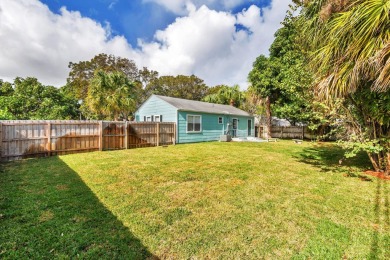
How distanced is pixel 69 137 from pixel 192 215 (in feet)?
28.0

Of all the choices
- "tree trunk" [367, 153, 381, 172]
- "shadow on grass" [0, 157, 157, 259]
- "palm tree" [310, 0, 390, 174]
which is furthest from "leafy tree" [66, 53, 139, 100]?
"tree trunk" [367, 153, 381, 172]

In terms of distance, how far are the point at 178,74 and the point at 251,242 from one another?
3638 cm

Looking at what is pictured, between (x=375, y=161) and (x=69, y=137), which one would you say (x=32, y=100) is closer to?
(x=69, y=137)

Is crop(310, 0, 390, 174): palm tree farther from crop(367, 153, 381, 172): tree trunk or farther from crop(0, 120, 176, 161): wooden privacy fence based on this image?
crop(0, 120, 176, 161): wooden privacy fence

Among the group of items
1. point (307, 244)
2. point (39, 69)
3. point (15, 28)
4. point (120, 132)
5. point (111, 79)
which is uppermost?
point (39, 69)

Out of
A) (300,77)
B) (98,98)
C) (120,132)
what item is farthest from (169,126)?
(300,77)

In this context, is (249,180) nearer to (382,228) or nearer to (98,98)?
(382,228)

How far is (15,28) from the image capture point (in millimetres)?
11039

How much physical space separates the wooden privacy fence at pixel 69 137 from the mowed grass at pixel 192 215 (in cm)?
261

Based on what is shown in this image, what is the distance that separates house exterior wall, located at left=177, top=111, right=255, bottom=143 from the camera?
14250 millimetres

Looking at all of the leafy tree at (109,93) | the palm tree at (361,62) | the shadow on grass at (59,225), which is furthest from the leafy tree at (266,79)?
the shadow on grass at (59,225)

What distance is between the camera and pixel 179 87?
121 ft

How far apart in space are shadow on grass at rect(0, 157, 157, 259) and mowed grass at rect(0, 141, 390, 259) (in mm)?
13

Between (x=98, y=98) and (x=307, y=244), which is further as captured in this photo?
(x=98, y=98)
